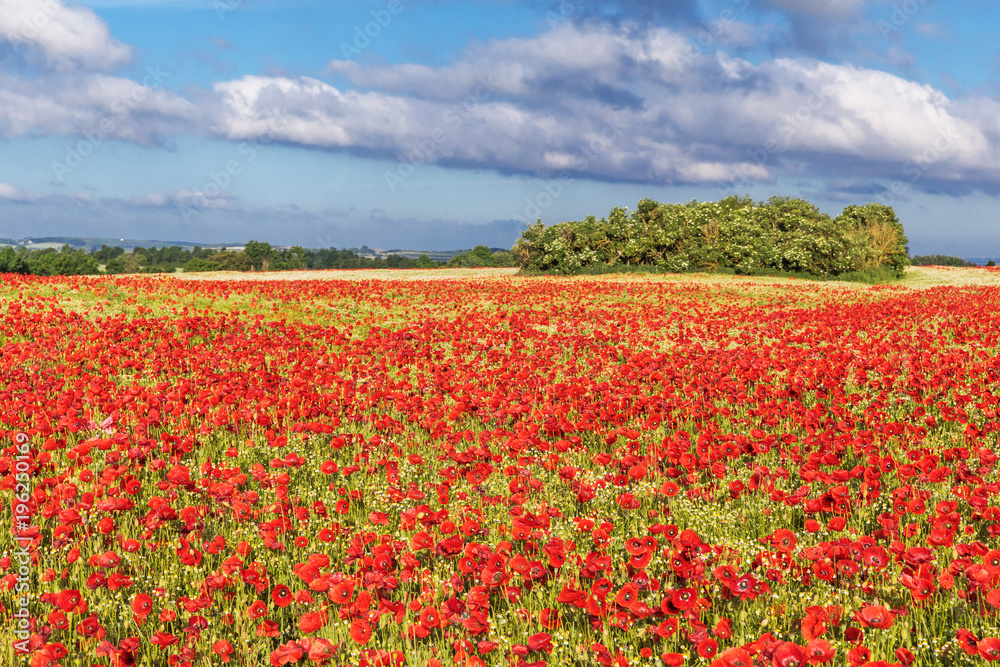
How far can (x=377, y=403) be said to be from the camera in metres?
8.91

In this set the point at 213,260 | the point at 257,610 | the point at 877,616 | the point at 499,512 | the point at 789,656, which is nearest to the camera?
the point at 789,656

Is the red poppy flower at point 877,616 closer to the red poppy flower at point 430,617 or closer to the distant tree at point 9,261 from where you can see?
the red poppy flower at point 430,617

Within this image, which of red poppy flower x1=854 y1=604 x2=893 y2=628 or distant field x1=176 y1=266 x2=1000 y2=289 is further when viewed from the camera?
distant field x1=176 y1=266 x2=1000 y2=289

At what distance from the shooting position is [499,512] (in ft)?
18.0

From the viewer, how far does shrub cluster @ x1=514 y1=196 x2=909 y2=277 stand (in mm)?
53281

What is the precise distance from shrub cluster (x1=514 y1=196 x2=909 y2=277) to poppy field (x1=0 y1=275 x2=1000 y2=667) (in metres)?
42.6

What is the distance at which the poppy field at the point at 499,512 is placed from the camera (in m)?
3.66

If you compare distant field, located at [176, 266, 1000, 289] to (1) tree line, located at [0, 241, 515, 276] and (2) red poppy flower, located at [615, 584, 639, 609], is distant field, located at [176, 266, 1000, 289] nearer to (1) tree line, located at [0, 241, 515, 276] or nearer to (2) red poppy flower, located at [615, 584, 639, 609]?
(1) tree line, located at [0, 241, 515, 276]

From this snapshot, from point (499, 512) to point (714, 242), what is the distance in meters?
52.4

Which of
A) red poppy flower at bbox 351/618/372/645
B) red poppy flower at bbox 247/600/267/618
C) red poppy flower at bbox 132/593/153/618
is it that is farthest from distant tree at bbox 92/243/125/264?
red poppy flower at bbox 351/618/372/645

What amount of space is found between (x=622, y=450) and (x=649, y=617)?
3.15 meters

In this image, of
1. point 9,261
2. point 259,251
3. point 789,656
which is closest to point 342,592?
point 789,656

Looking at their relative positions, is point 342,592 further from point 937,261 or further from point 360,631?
point 937,261

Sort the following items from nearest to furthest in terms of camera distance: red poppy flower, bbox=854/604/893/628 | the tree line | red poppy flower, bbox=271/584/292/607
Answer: red poppy flower, bbox=854/604/893/628
red poppy flower, bbox=271/584/292/607
the tree line
